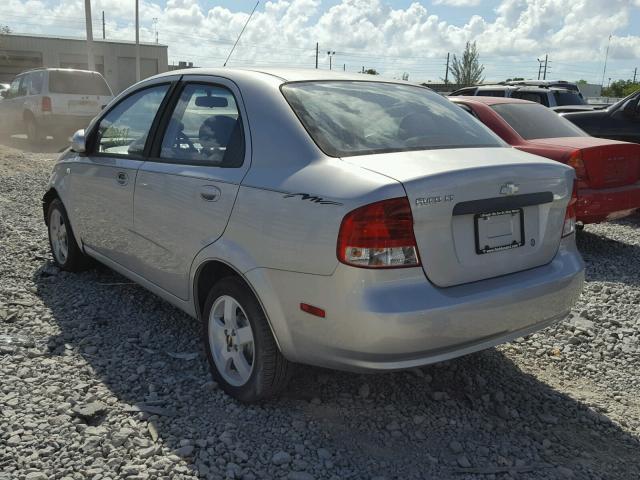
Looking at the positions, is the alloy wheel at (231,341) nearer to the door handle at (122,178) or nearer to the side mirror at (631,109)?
the door handle at (122,178)

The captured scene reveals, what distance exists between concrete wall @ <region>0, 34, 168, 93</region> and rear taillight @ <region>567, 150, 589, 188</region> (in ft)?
140

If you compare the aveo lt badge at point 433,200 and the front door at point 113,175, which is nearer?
the aveo lt badge at point 433,200

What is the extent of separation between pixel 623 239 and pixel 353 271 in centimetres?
574

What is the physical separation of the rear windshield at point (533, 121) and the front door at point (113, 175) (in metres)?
4.38

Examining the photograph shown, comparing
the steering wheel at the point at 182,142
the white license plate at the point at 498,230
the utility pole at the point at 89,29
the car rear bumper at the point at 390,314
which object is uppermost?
the utility pole at the point at 89,29

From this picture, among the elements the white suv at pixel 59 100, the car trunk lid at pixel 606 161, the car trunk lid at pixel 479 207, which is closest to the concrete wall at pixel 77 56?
the white suv at pixel 59 100

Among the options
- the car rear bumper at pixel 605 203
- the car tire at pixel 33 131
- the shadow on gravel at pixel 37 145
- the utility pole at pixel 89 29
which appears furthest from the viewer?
the utility pole at pixel 89 29

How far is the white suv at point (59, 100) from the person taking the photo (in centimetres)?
1543

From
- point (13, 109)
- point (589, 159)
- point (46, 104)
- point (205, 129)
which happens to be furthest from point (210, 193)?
point (13, 109)

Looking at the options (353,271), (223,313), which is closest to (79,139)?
(223,313)

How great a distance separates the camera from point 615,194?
6.33 meters

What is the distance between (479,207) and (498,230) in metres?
0.19

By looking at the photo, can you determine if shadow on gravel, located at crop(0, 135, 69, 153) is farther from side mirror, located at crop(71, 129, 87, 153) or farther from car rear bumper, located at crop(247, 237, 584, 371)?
car rear bumper, located at crop(247, 237, 584, 371)

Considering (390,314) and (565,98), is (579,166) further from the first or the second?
(565,98)
